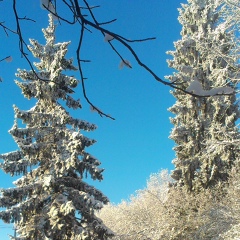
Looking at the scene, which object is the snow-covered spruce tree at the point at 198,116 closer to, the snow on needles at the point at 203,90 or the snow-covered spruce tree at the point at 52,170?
the snow-covered spruce tree at the point at 52,170

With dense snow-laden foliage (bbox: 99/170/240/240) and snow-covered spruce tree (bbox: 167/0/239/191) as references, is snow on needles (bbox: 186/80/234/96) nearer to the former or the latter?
dense snow-laden foliage (bbox: 99/170/240/240)

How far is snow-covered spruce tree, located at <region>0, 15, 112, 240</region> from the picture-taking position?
388 inches

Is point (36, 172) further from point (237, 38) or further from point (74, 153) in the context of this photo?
point (237, 38)

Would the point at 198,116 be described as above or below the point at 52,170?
above

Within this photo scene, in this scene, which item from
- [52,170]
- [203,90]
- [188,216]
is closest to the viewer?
[203,90]

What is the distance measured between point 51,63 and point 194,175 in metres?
7.76

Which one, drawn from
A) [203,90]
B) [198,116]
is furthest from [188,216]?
[203,90]

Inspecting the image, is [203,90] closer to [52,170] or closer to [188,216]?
[52,170]

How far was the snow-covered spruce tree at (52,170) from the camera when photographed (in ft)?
32.3

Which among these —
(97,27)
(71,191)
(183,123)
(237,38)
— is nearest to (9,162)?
(71,191)

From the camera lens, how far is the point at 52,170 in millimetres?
10430

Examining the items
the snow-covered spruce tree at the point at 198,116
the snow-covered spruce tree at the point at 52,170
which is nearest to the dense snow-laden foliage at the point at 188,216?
the snow-covered spruce tree at the point at 198,116

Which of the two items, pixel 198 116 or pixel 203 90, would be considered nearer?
pixel 203 90

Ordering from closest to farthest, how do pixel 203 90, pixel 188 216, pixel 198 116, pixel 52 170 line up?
pixel 203 90 → pixel 52 170 → pixel 188 216 → pixel 198 116
